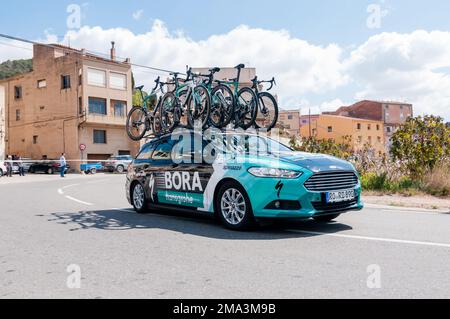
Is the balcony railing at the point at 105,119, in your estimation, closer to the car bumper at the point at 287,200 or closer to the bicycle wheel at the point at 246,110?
the bicycle wheel at the point at 246,110

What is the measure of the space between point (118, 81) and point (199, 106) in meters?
40.7

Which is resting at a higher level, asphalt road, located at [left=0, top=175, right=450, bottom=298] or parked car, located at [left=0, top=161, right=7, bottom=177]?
parked car, located at [left=0, top=161, right=7, bottom=177]

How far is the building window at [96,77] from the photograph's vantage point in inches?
1780

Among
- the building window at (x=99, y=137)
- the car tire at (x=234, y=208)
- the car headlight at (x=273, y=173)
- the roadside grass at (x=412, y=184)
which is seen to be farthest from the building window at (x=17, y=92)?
the car headlight at (x=273, y=173)

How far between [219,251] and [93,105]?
1682 inches

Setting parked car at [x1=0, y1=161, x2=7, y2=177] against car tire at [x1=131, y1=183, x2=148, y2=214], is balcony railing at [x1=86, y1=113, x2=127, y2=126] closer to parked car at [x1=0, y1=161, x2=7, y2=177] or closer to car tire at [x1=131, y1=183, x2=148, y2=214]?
parked car at [x1=0, y1=161, x2=7, y2=177]

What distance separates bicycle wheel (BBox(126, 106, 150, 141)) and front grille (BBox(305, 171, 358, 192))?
17.6 feet

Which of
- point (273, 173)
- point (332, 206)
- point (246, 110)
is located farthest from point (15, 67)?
point (332, 206)

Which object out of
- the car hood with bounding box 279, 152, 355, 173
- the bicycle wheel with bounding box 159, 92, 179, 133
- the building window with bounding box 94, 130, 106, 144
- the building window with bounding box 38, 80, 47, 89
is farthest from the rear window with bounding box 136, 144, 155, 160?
the building window with bounding box 38, 80, 47, 89

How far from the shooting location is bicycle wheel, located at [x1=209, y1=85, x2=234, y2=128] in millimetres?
9133
